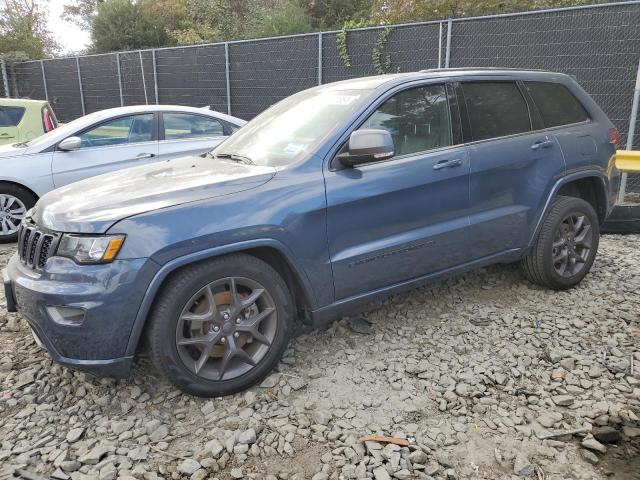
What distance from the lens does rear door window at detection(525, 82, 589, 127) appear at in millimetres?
4184

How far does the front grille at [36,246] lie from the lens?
2721 millimetres

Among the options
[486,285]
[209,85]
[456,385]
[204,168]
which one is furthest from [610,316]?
[209,85]

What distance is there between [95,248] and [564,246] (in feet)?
11.7

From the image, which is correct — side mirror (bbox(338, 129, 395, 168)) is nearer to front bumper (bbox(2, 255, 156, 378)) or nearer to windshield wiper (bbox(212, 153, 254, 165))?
windshield wiper (bbox(212, 153, 254, 165))

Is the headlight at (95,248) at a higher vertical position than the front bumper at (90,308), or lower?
higher

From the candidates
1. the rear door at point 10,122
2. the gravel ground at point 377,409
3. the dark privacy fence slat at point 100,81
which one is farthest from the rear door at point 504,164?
the dark privacy fence slat at point 100,81

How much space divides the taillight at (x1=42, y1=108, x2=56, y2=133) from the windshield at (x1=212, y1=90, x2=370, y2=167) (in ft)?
19.1

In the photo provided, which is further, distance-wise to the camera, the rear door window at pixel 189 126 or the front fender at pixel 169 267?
the rear door window at pixel 189 126

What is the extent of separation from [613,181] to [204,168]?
357 centimetres

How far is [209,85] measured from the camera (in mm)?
12609

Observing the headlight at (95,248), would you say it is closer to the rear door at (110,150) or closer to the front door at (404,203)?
the front door at (404,203)

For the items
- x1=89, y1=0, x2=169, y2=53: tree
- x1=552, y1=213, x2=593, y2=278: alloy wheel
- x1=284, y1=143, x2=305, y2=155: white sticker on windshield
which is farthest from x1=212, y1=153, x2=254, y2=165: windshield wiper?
x1=89, y1=0, x2=169, y2=53: tree

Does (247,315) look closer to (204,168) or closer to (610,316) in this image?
(204,168)

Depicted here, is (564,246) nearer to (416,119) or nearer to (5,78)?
(416,119)
